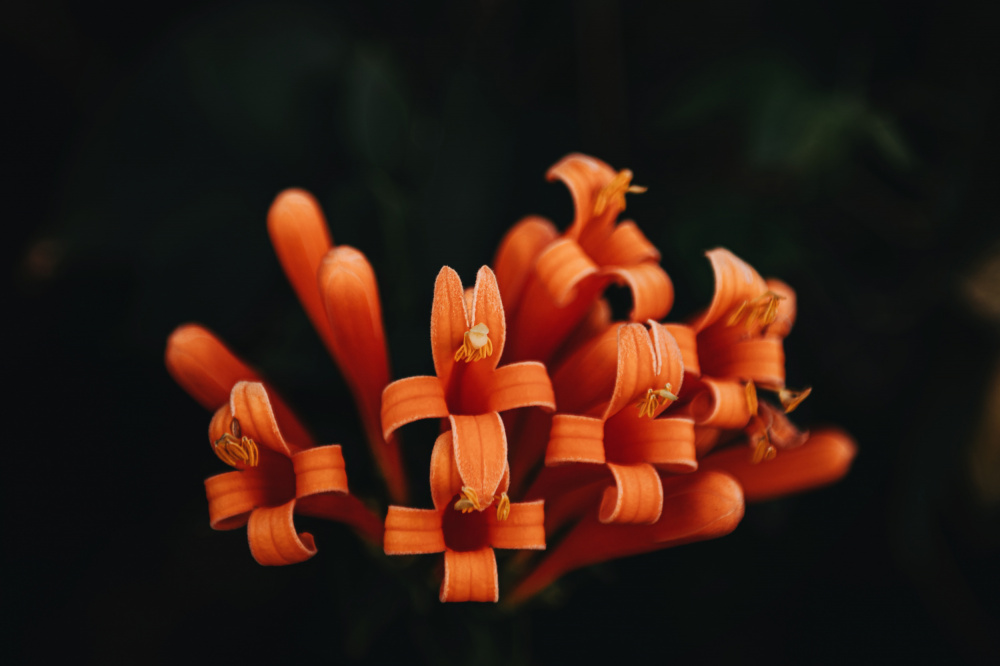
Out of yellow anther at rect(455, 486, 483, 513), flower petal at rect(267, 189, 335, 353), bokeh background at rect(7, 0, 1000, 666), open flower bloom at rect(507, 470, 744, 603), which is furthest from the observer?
bokeh background at rect(7, 0, 1000, 666)

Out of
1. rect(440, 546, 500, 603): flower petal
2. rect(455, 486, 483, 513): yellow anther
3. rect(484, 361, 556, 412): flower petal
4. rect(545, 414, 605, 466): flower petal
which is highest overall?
rect(484, 361, 556, 412): flower petal

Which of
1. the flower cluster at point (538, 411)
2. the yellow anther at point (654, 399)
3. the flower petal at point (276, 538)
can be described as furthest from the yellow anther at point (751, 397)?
the flower petal at point (276, 538)

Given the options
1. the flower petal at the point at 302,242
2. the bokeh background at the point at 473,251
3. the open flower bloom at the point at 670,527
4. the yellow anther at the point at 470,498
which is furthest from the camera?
the bokeh background at the point at 473,251

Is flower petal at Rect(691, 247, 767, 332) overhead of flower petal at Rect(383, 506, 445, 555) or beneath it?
overhead

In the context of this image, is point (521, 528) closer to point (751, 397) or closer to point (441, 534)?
point (441, 534)

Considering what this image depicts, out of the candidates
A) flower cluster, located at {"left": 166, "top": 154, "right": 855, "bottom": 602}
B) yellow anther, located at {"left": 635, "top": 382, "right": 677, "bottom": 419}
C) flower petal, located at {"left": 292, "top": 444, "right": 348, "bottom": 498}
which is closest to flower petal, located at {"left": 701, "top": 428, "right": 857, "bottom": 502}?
flower cluster, located at {"left": 166, "top": 154, "right": 855, "bottom": 602}

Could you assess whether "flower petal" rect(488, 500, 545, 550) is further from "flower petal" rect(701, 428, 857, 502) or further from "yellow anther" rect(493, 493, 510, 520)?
"flower petal" rect(701, 428, 857, 502)

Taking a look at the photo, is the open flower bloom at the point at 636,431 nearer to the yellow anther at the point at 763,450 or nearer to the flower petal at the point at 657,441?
the flower petal at the point at 657,441
